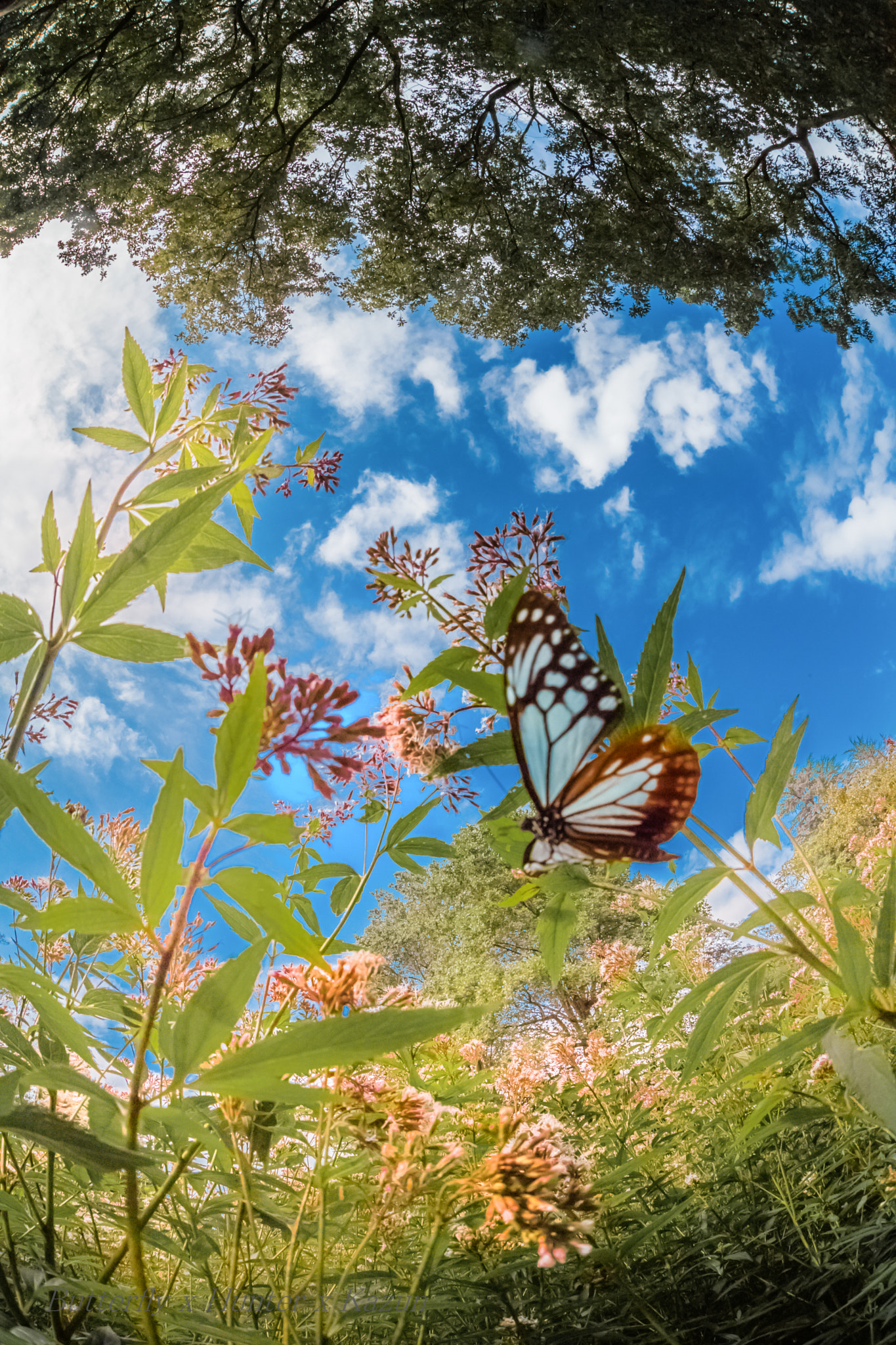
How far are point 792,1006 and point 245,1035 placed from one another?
0.49 metres

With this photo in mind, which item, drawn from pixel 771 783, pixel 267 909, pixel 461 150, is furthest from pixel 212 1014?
pixel 461 150

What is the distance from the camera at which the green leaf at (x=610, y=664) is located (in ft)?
0.85

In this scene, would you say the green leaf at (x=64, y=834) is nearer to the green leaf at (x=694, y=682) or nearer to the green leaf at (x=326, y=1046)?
the green leaf at (x=326, y=1046)

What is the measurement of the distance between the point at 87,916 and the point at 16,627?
0.10 m

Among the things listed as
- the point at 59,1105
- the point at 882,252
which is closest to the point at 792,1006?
the point at 59,1105

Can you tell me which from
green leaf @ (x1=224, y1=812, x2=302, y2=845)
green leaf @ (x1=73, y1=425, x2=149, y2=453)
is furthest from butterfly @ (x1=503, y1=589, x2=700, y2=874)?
Answer: green leaf @ (x1=73, y1=425, x2=149, y2=453)

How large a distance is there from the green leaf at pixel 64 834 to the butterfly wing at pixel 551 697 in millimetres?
143

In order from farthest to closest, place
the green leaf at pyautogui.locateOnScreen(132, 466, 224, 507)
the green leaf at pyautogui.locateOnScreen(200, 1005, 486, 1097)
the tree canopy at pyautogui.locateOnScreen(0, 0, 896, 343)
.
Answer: the tree canopy at pyautogui.locateOnScreen(0, 0, 896, 343) < the green leaf at pyautogui.locateOnScreen(132, 466, 224, 507) < the green leaf at pyautogui.locateOnScreen(200, 1005, 486, 1097)

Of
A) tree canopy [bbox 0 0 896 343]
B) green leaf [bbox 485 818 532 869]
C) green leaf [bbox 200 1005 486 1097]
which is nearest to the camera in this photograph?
green leaf [bbox 200 1005 486 1097]

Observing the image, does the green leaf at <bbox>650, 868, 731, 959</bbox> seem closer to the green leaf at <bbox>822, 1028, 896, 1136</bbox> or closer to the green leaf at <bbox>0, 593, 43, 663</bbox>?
the green leaf at <bbox>822, 1028, 896, 1136</bbox>

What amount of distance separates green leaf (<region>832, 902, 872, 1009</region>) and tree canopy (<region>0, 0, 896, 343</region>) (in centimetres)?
266

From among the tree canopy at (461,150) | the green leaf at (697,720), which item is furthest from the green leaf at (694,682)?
the tree canopy at (461,150)

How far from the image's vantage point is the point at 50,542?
0.25 m

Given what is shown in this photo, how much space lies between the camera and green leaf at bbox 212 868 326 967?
0.16 m
